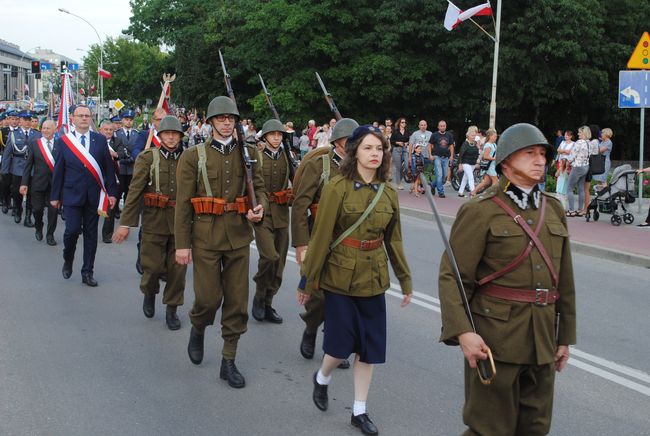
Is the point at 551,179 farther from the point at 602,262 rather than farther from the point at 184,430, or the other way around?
the point at 184,430

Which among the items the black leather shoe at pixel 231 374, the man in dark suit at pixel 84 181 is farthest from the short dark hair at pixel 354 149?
the man in dark suit at pixel 84 181

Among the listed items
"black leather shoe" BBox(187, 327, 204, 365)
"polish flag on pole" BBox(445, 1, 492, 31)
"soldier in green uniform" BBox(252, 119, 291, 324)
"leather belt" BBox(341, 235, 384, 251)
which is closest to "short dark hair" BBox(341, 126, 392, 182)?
"leather belt" BBox(341, 235, 384, 251)

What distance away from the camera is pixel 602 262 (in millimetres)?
11406

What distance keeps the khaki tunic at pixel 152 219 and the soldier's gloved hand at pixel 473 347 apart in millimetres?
4605

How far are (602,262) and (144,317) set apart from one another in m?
6.83

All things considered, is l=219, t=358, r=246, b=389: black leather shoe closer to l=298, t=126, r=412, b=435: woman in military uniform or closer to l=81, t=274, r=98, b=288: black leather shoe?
l=298, t=126, r=412, b=435: woman in military uniform

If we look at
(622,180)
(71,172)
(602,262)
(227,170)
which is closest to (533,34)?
(622,180)

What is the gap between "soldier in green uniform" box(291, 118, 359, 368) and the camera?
5.96 m

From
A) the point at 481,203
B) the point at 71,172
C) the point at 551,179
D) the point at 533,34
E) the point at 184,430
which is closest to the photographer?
the point at 481,203

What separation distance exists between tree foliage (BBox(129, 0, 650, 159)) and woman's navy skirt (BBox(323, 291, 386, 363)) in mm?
28740

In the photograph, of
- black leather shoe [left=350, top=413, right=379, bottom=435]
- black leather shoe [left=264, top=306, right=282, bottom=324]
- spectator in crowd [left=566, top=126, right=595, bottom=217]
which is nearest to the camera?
black leather shoe [left=350, top=413, right=379, bottom=435]

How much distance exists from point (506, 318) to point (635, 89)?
12.5 m

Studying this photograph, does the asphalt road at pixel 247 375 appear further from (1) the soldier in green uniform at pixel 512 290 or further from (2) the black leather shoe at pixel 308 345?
(1) the soldier in green uniform at pixel 512 290

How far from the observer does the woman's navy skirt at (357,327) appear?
4.89 meters
